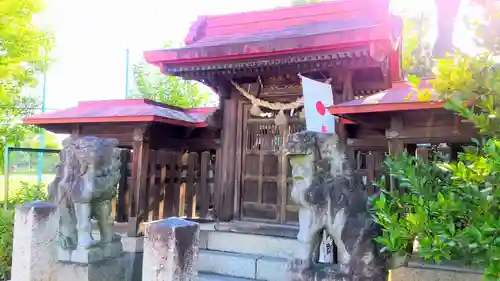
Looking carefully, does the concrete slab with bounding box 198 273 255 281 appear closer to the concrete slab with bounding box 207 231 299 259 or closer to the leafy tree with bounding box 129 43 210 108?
the concrete slab with bounding box 207 231 299 259

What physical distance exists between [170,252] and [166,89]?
48.5 feet

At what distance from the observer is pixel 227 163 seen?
8578 millimetres

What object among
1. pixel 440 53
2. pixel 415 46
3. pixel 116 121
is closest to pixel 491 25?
pixel 116 121

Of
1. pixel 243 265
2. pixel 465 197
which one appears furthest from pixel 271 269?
pixel 465 197

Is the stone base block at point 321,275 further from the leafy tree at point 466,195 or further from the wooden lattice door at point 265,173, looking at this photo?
the wooden lattice door at point 265,173

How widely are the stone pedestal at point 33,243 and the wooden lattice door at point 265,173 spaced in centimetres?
416

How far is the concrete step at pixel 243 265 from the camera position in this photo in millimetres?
6531

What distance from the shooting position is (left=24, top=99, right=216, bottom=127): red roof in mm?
7668

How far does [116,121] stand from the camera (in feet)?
25.7

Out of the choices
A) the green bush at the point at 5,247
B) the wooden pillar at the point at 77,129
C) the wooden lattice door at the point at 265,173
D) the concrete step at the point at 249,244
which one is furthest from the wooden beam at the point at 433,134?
the green bush at the point at 5,247

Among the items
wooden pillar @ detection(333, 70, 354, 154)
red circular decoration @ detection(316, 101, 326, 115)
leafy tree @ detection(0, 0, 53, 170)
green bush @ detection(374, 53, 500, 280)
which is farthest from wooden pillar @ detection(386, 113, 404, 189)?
leafy tree @ detection(0, 0, 53, 170)

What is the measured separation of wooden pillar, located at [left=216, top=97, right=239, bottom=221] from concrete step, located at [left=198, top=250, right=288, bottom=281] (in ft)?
4.48

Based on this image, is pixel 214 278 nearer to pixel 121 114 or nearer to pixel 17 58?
pixel 121 114

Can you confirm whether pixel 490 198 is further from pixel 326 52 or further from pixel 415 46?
pixel 415 46
